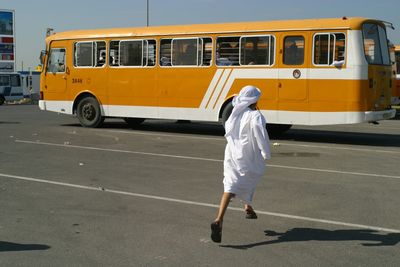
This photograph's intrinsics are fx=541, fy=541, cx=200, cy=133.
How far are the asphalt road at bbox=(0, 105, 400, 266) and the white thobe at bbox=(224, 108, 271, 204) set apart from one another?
1.80ft

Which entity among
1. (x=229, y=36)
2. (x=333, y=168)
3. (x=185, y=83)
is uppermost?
(x=229, y=36)

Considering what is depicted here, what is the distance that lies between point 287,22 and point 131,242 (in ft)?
33.1

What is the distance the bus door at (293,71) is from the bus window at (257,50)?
278mm

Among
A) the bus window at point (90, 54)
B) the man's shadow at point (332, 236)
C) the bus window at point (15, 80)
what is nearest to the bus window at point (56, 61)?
the bus window at point (90, 54)

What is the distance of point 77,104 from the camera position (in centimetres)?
1766

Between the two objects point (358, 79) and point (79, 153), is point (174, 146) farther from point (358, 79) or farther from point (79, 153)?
point (358, 79)

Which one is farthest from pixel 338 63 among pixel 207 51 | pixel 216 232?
pixel 216 232

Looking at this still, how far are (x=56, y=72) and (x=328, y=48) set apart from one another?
9.17m

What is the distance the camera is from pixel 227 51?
589 inches

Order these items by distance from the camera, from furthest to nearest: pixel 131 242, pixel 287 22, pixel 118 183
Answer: pixel 287 22, pixel 118 183, pixel 131 242

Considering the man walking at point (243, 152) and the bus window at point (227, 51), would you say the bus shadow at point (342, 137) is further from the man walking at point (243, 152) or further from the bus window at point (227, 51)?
the man walking at point (243, 152)

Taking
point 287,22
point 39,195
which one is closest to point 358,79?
point 287,22

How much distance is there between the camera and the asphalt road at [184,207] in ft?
16.5

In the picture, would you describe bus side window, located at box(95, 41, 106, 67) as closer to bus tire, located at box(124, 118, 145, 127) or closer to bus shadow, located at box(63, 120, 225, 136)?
bus shadow, located at box(63, 120, 225, 136)
